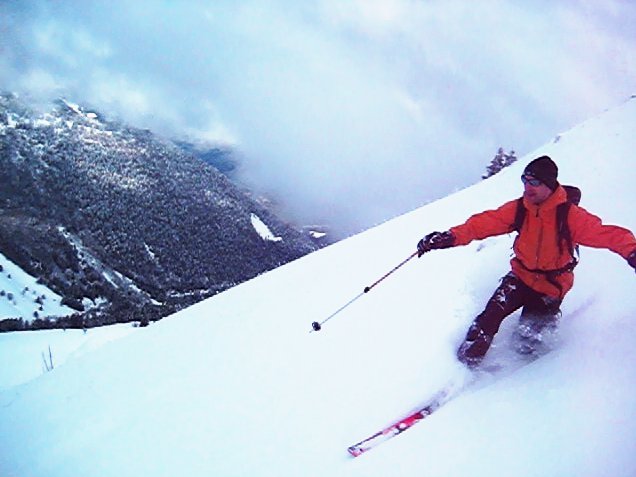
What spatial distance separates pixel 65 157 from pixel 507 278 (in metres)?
164

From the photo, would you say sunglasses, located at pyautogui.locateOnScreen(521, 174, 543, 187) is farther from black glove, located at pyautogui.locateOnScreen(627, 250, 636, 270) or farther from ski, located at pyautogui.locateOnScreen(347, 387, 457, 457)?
ski, located at pyautogui.locateOnScreen(347, 387, 457, 457)

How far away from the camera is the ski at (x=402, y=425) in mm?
4990

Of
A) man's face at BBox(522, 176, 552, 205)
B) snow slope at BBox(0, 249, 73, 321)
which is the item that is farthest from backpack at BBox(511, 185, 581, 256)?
snow slope at BBox(0, 249, 73, 321)

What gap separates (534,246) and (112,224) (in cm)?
14176

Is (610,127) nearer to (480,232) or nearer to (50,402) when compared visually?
(480,232)

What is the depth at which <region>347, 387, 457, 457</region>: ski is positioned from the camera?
16.4ft

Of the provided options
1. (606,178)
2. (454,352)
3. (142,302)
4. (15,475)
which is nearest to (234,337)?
(15,475)

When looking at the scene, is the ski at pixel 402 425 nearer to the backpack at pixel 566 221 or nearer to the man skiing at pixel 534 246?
the man skiing at pixel 534 246

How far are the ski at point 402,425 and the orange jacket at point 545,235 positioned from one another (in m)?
1.59

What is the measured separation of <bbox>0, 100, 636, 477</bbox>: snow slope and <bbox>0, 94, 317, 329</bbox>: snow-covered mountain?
7007cm

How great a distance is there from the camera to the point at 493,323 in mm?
5723

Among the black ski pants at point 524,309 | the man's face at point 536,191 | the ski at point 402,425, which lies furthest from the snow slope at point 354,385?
the man's face at point 536,191

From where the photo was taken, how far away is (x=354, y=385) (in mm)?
6277

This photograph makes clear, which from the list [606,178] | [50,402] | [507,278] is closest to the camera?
[507,278]
